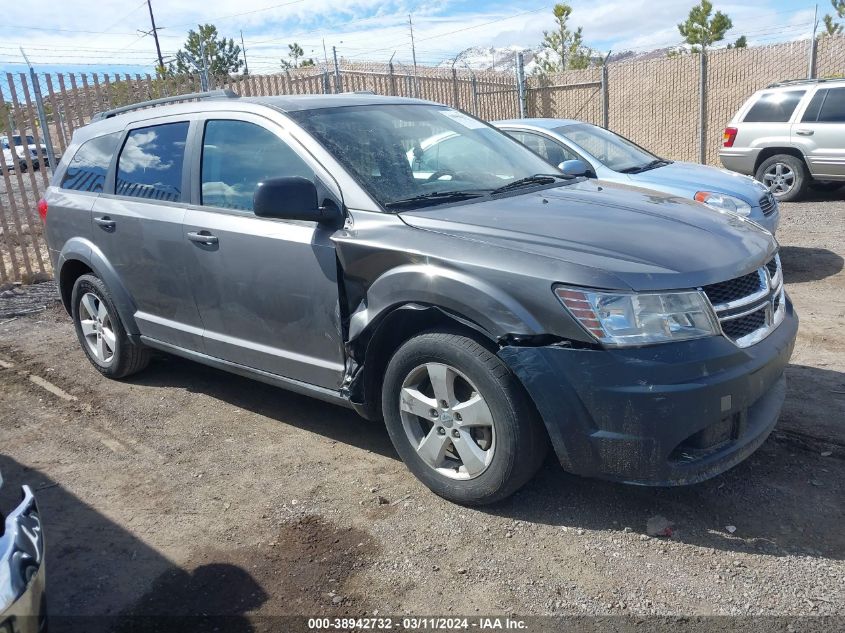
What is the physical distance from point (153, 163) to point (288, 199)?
1.70 m

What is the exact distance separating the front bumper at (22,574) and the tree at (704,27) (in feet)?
114

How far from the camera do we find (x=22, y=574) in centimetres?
209

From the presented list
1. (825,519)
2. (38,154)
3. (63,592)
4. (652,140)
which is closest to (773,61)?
(652,140)

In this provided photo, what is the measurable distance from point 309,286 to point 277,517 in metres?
1.12

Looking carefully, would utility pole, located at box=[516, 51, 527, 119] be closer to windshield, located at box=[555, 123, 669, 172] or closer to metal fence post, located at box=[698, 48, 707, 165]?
metal fence post, located at box=[698, 48, 707, 165]

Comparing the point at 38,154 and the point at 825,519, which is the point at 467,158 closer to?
the point at 825,519

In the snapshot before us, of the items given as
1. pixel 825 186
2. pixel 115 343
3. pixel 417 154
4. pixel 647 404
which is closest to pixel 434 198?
pixel 417 154

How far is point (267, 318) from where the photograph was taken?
4.03 meters

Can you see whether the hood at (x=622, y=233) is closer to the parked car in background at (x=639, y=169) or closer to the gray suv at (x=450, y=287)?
the gray suv at (x=450, y=287)

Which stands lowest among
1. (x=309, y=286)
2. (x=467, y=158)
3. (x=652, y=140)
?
(x=652, y=140)

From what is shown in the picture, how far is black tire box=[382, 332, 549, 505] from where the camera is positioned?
10.3 feet

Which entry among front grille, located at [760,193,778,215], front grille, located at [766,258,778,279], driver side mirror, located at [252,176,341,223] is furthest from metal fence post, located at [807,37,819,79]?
driver side mirror, located at [252,176,341,223]

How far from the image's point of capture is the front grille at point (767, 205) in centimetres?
743

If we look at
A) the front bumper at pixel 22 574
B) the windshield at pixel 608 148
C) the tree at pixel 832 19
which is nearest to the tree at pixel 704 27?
the tree at pixel 832 19
